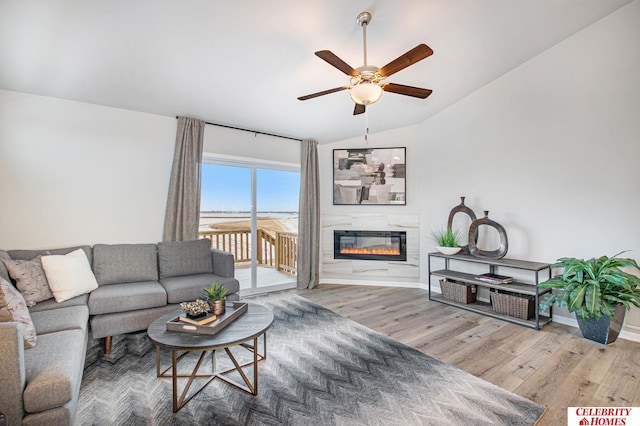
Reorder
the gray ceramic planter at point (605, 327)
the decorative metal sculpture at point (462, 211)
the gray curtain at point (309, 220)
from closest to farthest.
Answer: the gray ceramic planter at point (605, 327), the decorative metal sculpture at point (462, 211), the gray curtain at point (309, 220)

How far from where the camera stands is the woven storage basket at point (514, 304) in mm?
3254

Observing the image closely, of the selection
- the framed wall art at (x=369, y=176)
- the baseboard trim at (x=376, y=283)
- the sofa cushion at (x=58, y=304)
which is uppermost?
the framed wall art at (x=369, y=176)

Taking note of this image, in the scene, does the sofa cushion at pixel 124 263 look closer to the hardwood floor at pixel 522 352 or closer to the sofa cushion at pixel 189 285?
the sofa cushion at pixel 189 285

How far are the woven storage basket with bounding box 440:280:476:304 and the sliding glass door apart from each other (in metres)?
2.40

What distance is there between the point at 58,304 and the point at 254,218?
8.23 ft

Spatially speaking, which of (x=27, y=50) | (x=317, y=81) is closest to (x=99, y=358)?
(x=27, y=50)

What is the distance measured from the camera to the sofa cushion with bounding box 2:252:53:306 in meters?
2.37

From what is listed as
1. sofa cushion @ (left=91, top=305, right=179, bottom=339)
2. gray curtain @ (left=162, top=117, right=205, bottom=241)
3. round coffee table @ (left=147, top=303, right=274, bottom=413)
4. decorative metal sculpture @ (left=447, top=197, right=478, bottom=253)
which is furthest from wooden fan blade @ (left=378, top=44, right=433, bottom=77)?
sofa cushion @ (left=91, top=305, right=179, bottom=339)

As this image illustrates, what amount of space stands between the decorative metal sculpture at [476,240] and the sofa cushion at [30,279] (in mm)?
4576

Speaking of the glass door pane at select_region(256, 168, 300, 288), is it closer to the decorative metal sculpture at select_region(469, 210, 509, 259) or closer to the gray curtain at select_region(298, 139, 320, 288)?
the gray curtain at select_region(298, 139, 320, 288)

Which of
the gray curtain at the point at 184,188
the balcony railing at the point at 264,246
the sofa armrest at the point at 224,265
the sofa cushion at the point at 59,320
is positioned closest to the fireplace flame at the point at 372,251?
the balcony railing at the point at 264,246

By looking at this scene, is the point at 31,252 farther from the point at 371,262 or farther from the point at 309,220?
the point at 371,262

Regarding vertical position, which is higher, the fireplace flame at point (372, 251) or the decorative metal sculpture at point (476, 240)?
the decorative metal sculpture at point (476, 240)

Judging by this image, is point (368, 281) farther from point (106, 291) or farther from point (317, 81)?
point (106, 291)
